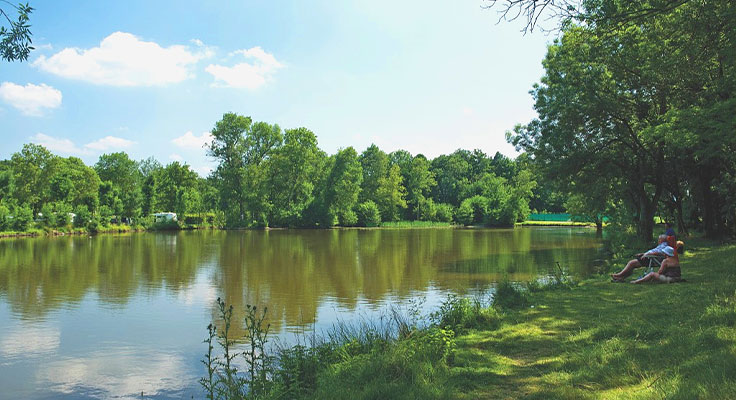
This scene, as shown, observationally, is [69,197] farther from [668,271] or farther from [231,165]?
[668,271]

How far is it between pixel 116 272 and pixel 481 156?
312ft

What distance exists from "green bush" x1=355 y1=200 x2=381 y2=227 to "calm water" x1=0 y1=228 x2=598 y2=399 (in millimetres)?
46703

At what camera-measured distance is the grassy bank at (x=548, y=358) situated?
4.25 m

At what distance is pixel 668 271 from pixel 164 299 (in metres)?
13.2

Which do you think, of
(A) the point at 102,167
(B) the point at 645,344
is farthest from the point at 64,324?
(A) the point at 102,167

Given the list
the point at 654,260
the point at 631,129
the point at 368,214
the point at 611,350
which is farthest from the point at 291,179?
the point at 611,350

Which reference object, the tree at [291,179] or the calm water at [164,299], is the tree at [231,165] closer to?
the tree at [291,179]

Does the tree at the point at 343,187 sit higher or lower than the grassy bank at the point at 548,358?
higher

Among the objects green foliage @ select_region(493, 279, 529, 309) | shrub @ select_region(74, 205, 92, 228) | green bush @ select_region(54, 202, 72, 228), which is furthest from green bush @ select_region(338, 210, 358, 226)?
green foliage @ select_region(493, 279, 529, 309)

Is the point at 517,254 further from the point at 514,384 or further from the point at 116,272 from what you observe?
the point at 514,384

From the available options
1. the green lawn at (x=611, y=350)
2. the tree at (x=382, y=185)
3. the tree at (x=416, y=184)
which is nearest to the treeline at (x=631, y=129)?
the green lawn at (x=611, y=350)

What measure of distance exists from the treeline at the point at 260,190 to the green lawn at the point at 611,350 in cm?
5585

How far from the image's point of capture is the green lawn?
13.5 feet

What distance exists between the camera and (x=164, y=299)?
46.5ft
